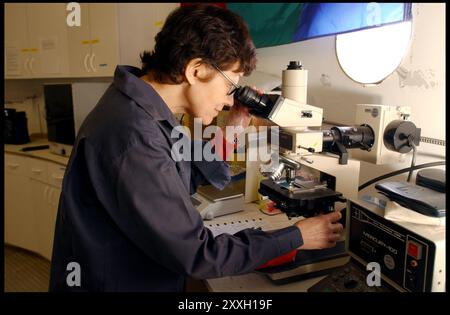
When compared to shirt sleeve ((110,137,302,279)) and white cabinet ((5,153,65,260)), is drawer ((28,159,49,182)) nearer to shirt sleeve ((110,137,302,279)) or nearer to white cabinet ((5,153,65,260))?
white cabinet ((5,153,65,260))

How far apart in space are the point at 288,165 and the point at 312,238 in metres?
0.29

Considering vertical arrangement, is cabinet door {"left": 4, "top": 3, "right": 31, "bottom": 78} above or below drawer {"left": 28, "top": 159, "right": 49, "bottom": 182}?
above

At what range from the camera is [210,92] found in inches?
38.6

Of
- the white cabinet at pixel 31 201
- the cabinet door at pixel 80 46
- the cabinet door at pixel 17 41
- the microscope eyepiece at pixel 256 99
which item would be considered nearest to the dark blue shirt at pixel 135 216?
the microscope eyepiece at pixel 256 99

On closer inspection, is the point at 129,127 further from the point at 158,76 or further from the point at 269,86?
the point at 269,86

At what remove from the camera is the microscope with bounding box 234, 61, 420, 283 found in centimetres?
104

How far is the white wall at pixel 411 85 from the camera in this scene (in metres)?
1.25

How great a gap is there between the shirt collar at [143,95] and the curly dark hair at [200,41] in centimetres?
8

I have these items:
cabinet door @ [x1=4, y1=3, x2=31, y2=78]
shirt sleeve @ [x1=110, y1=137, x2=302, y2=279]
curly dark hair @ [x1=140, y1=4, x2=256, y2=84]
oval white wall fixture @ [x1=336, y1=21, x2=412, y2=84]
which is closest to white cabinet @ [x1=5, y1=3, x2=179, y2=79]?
cabinet door @ [x1=4, y1=3, x2=31, y2=78]

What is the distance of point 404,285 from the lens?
81cm

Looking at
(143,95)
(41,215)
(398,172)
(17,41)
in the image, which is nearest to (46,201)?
(41,215)

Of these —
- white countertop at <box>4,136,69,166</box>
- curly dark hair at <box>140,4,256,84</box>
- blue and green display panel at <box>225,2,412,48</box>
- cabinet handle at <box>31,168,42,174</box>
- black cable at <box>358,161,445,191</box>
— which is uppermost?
blue and green display panel at <box>225,2,412,48</box>

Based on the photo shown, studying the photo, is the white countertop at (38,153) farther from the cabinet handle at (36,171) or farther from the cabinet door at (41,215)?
the cabinet door at (41,215)

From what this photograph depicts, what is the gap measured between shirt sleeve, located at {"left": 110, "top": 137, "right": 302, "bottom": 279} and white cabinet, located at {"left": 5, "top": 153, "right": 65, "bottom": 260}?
6.26 feet
